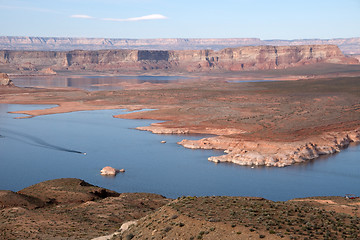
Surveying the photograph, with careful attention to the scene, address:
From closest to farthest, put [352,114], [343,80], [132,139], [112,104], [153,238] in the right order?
[153,238] → [132,139] → [352,114] → [112,104] → [343,80]

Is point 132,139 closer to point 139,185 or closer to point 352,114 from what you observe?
point 139,185

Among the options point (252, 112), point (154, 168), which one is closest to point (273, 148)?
point (154, 168)

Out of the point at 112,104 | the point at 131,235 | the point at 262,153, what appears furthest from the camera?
the point at 112,104

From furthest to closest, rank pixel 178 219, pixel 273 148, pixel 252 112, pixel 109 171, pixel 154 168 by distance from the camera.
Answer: pixel 252 112 < pixel 273 148 < pixel 154 168 < pixel 109 171 < pixel 178 219

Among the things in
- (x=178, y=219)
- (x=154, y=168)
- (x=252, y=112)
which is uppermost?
(x=178, y=219)

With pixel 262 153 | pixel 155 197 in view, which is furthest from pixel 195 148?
pixel 155 197

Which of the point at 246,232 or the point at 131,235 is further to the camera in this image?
the point at 131,235

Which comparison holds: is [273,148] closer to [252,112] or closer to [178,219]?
[252,112]
